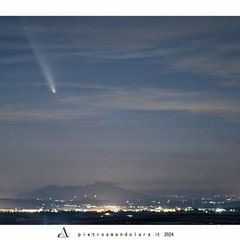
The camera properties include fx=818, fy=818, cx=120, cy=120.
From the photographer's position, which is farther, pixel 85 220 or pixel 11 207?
pixel 11 207

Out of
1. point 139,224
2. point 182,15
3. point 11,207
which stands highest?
point 182,15

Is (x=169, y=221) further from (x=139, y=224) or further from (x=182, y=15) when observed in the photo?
(x=182, y=15)
